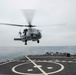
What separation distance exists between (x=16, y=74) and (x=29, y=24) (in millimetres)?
13032

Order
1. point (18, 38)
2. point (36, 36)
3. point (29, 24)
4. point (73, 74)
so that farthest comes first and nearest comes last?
point (18, 38)
point (29, 24)
point (36, 36)
point (73, 74)

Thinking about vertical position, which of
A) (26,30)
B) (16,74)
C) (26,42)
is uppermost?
(26,30)

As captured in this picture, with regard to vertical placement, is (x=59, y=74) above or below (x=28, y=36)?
below

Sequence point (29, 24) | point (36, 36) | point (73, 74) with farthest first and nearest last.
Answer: point (29, 24), point (36, 36), point (73, 74)

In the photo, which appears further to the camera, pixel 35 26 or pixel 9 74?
pixel 35 26

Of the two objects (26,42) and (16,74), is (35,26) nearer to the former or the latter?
(26,42)

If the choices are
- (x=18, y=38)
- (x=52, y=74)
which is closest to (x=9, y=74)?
(x=52, y=74)

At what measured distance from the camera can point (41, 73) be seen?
3020 centimetres

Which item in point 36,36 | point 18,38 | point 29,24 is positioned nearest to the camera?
point 36,36

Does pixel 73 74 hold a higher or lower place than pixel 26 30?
lower

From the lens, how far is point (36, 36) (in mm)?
35531

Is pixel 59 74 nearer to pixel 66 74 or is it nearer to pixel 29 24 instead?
pixel 66 74

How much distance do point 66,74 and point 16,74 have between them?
9427 millimetres

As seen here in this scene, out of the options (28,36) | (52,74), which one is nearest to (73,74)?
(52,74)
